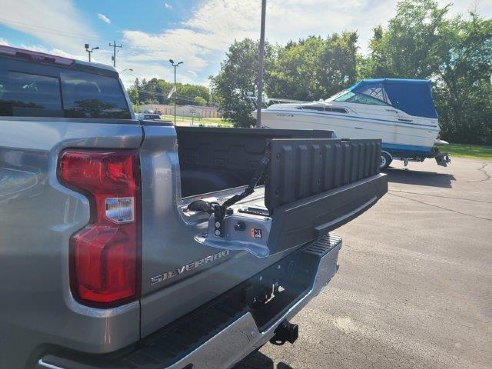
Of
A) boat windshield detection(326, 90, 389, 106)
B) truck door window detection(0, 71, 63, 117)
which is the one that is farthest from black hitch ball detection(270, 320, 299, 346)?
boat windshield detection(326, 90, 389, 106)

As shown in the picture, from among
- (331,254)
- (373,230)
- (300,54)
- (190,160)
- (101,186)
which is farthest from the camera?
(300,54)

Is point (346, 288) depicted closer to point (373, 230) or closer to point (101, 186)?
point (373, 230)

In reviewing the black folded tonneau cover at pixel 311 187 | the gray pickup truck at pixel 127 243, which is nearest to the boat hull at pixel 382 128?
the black folded tonneau cover at pixel 311 187

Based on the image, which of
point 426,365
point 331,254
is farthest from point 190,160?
point 426,365

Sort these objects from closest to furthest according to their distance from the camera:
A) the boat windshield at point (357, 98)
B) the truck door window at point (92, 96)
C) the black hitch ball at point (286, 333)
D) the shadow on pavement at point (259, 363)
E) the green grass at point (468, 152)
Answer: the black hitch ball at point (286, 333)
the shadow on pavement at point (259, 363)
the truck door window at point (92, 96)
the boat windshield at point (357, 98)
the green grass at point (468, 152)

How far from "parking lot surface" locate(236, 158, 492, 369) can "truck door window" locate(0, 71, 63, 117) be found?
2.58 metres

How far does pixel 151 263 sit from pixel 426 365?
2361 millimetres

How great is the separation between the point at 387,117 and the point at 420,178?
2325 mm

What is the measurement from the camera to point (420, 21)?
36781 millimetres

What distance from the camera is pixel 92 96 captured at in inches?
168

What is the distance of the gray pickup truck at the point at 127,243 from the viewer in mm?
1412

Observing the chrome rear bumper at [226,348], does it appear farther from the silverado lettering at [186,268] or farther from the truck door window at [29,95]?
the truck door window at [29,95]

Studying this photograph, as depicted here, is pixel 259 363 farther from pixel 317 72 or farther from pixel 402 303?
pixel 317 72

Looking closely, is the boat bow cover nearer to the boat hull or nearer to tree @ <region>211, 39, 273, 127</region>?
the boat hull
